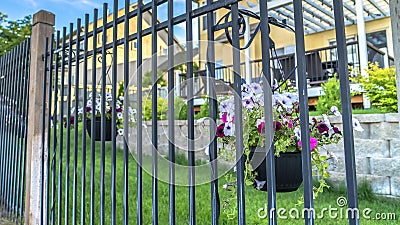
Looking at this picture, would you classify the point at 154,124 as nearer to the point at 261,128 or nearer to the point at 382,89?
the point at 261,128

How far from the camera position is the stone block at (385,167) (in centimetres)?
313

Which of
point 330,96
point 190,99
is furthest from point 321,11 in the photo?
point 190,99

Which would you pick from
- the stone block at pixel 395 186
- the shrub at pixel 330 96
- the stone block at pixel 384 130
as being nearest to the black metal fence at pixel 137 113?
the stone block at pixel 395 186

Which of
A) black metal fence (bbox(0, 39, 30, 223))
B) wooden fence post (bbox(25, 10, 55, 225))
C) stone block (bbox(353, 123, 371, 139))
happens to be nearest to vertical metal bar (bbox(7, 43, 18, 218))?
black metal fence (bbox(0, 39, 30, 223))

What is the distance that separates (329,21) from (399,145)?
5607 millimetres

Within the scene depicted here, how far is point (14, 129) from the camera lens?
296 centimetres

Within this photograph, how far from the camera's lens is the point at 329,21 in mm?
7957

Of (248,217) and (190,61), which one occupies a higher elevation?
(190,61)

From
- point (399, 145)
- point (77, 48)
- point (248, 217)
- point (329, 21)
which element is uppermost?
point (329, 21)

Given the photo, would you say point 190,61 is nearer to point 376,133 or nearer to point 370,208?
point 370,208

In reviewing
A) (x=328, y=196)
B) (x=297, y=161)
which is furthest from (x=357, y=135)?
(x=297, y=161)

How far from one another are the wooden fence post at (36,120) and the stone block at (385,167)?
3061 millimetres

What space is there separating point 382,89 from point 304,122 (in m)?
3.69

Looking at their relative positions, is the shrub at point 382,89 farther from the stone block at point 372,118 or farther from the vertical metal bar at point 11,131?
the vertical metal bar at point 11,131
